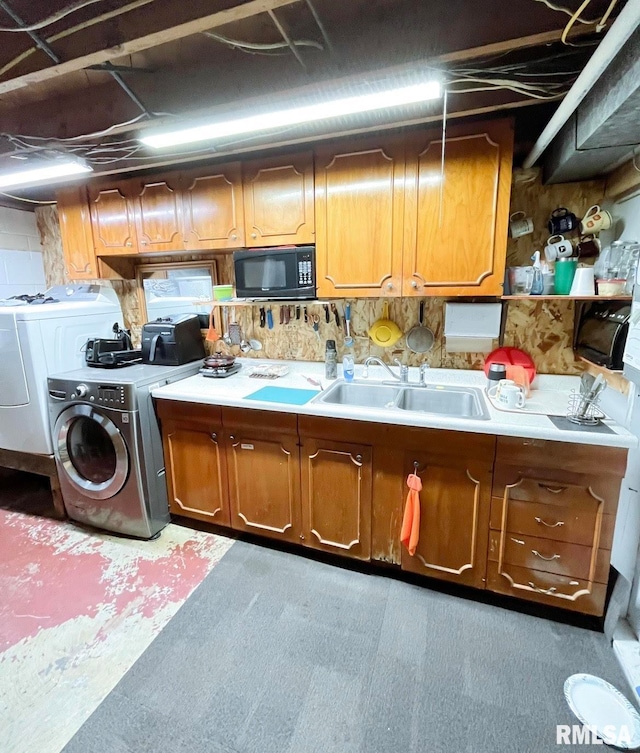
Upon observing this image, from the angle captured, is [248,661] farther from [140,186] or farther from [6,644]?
[140,186]

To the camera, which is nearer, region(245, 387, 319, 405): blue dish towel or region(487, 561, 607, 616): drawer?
region(487, 561, 607, 616): drawer

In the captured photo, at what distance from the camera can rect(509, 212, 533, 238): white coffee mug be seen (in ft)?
6.06

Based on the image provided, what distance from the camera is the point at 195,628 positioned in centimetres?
158

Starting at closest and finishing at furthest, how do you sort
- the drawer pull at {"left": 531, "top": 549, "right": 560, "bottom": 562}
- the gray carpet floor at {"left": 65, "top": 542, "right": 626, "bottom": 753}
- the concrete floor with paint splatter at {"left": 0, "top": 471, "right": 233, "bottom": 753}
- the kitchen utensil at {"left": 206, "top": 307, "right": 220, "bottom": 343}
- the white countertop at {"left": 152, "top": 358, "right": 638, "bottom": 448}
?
the gray carpet floor at {"left": 65, "top": 542, "right": 626, "bottom": 753}, the concrete floor with paint splatter at {"left": 0, "top": 471, "right": 233, "bottom": 753}, the white countertop at {"left": 152, "top": 358, "right": 638, "bottom": 448}, the drawer pull at {"left": 531, "top": 549, "right": 560, "bottom": 562}, the kitchen utensil at {"left": 206, "top": 307, "right": 220, "bottom": 343}

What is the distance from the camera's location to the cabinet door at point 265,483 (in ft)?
6.13

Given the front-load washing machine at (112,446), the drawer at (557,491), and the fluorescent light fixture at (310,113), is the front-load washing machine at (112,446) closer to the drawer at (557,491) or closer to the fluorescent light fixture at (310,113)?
the fluorescent light fixture at (310,113)

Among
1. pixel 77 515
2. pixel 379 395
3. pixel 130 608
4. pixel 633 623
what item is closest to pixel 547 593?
pixel 633 623

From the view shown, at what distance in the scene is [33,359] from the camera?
2070 mm

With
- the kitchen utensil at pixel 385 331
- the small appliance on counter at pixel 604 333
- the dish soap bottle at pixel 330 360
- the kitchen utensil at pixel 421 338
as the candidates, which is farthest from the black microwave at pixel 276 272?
the small appliance on counter at pixel 604 333

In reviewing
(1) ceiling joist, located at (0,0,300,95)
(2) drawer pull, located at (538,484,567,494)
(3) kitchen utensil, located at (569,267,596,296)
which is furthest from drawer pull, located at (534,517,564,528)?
(1) ceiling joist, located at (0,0,300,95)

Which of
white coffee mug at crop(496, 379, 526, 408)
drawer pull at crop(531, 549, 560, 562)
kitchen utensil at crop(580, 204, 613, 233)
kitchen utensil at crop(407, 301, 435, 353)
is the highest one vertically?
kitchen utensil at crop(580, 204, 613, 233)

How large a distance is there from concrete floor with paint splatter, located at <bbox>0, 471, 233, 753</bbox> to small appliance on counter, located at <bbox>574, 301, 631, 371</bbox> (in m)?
2.15

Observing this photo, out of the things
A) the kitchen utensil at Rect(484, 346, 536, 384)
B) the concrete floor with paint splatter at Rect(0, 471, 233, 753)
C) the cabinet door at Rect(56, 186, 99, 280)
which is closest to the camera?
the concrete floor with paint splatter at Rect(0, 471, 233, 753)

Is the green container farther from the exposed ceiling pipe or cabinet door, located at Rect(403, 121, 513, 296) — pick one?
the exposed ceiling pipe
